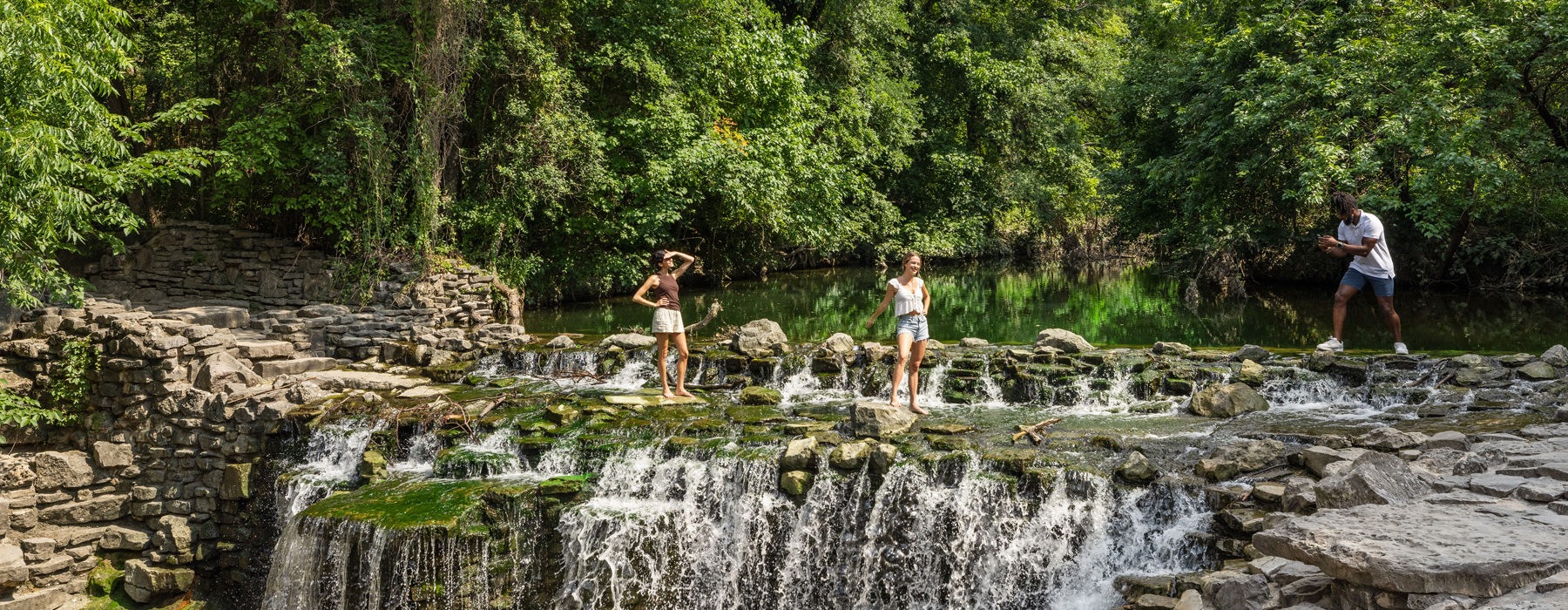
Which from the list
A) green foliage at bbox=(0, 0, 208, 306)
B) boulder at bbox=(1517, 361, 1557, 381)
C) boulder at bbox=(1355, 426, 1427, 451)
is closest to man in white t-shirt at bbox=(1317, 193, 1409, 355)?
boulder at bbox=(1517, 361, 1557, 381)

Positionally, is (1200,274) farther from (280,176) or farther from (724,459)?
(280,176)

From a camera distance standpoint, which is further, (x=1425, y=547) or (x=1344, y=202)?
(x=1344, y=202)

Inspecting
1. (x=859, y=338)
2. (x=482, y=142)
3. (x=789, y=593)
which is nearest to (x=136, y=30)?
(x=482, y=142)

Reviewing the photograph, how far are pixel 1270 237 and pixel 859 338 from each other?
10618 millimetres

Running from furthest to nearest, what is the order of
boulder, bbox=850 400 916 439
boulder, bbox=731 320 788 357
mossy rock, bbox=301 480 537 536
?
boulder, bbox=731 320 788 357 < boulder, bbox=850 400 916 439 < mossy rock, bbox=301 480 537 536

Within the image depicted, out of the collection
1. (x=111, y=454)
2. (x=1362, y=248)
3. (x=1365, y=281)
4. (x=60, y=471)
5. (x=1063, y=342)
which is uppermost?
(x=1362, y=248)

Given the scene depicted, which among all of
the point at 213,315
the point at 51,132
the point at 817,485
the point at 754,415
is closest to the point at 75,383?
the point at 213,315

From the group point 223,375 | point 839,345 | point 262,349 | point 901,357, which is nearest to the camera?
point 901,357

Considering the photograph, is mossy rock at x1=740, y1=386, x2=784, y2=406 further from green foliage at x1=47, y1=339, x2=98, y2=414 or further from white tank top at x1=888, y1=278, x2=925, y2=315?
green foliage at x1=47, y1=339, x2=98, y2=414

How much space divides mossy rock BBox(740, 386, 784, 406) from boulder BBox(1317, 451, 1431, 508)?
225 inches

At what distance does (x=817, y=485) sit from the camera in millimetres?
7914

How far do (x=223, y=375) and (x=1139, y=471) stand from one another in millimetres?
9084

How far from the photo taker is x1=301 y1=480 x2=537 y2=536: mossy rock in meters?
7.60

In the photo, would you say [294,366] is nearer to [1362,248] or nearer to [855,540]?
[855,540]
